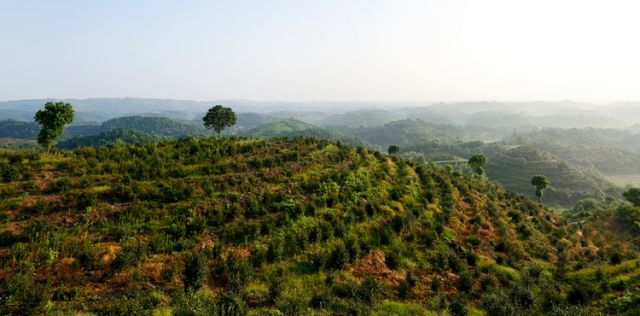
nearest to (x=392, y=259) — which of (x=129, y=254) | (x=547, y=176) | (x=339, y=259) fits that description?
(x=339, y=259)

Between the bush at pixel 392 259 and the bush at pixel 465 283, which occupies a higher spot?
the bush at pixel 392 259

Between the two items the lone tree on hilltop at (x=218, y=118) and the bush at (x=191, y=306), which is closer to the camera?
the bush at (x=191, y=306)

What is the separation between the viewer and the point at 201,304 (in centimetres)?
1104

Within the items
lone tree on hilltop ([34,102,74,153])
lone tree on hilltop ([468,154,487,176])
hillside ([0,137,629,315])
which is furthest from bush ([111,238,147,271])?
lone tree on hilltop ([468,154,487,176])

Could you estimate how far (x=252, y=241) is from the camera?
19406 mm

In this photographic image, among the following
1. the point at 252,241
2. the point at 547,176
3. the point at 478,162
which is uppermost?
the point at 252,241

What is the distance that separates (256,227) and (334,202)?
8759 millimetres

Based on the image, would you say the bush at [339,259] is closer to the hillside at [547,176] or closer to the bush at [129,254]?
the bush at [129,254]

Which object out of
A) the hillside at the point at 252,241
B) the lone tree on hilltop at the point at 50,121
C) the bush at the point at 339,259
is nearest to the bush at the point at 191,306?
the hillside at the point at 252,241

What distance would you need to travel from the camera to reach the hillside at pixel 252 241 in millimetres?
13484

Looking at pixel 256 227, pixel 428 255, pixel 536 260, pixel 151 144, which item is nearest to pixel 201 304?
pixel 256 227

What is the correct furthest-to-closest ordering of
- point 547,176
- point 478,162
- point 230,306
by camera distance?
point 547,176 → point 478,162 → point 230,306

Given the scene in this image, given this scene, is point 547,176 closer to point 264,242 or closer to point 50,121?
point 264,242

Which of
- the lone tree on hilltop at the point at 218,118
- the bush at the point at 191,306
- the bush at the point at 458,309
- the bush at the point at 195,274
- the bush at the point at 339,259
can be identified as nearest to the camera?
the bush at the point at 191,306
